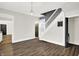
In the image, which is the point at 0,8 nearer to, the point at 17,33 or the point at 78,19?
the point at 17,33

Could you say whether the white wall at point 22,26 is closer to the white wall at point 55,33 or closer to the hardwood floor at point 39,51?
the white wall at point 55,33

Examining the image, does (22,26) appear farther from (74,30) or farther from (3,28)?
(3,28)

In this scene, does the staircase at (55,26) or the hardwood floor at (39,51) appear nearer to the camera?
the hardwood floor at (39,51)

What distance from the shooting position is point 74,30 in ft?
18.3

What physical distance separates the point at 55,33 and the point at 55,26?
0.50 meters

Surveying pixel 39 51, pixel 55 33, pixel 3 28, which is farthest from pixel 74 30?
pixel 3 28

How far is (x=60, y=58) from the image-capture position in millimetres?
1067

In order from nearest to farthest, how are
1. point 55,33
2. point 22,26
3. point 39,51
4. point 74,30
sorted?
point 39,51 < point 74,30 < point 55,33 < point 22,26

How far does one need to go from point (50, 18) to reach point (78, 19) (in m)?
2.28

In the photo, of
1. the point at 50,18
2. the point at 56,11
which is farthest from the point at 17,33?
the point at 56,11

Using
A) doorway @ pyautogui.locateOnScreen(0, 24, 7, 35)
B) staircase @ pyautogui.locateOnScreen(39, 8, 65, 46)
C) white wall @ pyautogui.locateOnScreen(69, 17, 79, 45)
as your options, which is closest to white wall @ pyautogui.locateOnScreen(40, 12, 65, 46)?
staircase @ pyautogui.locateOnScreen(39, 8, 65, 46)

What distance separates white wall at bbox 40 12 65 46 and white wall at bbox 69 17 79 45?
71 cm

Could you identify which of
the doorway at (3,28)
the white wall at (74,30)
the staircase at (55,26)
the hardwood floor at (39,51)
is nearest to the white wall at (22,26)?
the staircase at (55,26)

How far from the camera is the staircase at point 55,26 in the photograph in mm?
5535
